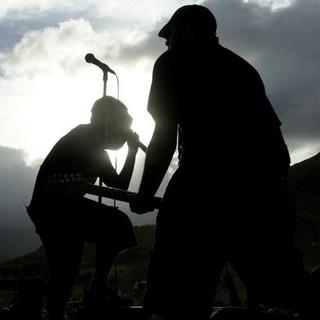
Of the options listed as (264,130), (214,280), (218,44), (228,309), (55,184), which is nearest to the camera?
(214,280)

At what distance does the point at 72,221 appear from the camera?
6.25 meters

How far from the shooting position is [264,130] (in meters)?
3.70

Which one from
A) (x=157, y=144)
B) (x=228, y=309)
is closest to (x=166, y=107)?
(x=157, y=144)

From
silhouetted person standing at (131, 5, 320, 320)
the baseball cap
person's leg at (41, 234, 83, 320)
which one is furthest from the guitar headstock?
the baseball cap

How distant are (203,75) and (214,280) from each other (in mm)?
1325

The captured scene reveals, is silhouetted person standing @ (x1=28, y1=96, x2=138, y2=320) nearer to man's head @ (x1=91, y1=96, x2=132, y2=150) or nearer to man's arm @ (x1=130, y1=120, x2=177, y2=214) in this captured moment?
man's head @ (x1=91, y1=96, x2=132, y2=150)

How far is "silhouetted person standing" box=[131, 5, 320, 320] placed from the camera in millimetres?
3496

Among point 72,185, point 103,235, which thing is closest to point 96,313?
point 103,235

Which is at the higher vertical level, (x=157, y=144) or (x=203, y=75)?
(x=203, y=75)

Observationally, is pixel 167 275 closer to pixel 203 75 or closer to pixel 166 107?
pixel 166 107

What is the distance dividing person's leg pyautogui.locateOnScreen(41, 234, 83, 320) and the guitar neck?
0.61 m

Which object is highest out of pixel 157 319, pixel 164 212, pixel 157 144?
pixel 157 144

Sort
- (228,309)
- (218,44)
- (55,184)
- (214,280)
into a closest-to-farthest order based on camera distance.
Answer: (214,280), (218,44), (228,309), (55,184)

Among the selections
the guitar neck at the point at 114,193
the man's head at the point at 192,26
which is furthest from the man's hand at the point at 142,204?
the man's head at the point at 192,26
